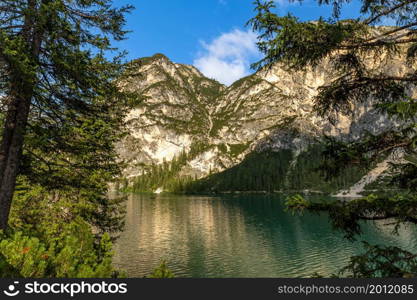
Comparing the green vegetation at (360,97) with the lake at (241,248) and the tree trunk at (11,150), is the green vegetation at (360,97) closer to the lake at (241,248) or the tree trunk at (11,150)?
the tree trunk at (11,150)

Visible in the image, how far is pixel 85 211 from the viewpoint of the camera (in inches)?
601

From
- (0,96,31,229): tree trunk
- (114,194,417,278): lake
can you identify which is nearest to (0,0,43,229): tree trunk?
(0,96,31,229): tree trunk

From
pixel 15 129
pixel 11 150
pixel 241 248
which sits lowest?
pixel 241 248

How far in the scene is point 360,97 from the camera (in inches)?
290

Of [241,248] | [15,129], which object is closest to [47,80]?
[15,129]

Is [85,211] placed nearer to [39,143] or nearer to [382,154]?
[39,143]

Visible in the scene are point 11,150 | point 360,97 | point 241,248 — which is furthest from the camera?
point 241,248

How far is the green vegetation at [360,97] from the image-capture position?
568cm

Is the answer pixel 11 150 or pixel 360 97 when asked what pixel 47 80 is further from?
pixel 360 97

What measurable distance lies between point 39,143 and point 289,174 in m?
196

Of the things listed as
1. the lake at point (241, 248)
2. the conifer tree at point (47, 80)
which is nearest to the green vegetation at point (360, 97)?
the conifer tree at point (47, 80)

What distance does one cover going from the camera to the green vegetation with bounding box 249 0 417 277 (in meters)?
5.68

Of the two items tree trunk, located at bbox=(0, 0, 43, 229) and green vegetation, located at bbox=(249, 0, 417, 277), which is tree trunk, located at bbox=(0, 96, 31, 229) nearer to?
tree trunk, located at bbox=(0, 0, 43, 229)

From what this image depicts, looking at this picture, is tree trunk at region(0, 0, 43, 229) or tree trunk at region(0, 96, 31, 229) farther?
tree trunk at region(0, 96, 31, 229)
